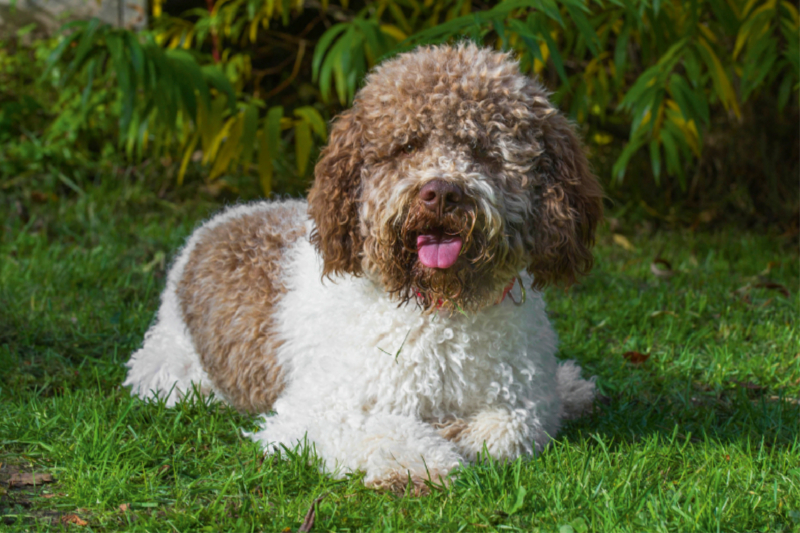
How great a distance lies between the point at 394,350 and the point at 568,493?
0.73m

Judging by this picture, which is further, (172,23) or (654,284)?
(172,23)

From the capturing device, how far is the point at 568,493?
2.55 m

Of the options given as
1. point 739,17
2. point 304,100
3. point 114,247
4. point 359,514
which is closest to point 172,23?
point 304,100

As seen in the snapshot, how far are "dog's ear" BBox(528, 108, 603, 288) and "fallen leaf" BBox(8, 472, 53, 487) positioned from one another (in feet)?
5.83

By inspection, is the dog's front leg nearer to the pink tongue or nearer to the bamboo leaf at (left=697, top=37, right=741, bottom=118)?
the pink tongue

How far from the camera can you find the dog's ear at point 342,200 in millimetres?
2721

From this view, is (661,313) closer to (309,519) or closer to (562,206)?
(562,206)

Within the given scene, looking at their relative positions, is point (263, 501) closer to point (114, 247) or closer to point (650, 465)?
point (650, 465)

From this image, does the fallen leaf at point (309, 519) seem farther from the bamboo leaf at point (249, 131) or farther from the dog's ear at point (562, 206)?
the bamboo leaf at point (249, 131)

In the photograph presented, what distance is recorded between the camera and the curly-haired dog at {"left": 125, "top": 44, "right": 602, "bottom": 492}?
255 centimetres

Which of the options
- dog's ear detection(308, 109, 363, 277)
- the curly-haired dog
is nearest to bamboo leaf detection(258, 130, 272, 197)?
the curly-haired dog

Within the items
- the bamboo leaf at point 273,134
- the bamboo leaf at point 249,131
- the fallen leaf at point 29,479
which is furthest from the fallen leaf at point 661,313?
the fallen leaf at point 29,479

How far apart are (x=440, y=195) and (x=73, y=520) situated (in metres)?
1.48

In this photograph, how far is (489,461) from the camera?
8.84 ft
